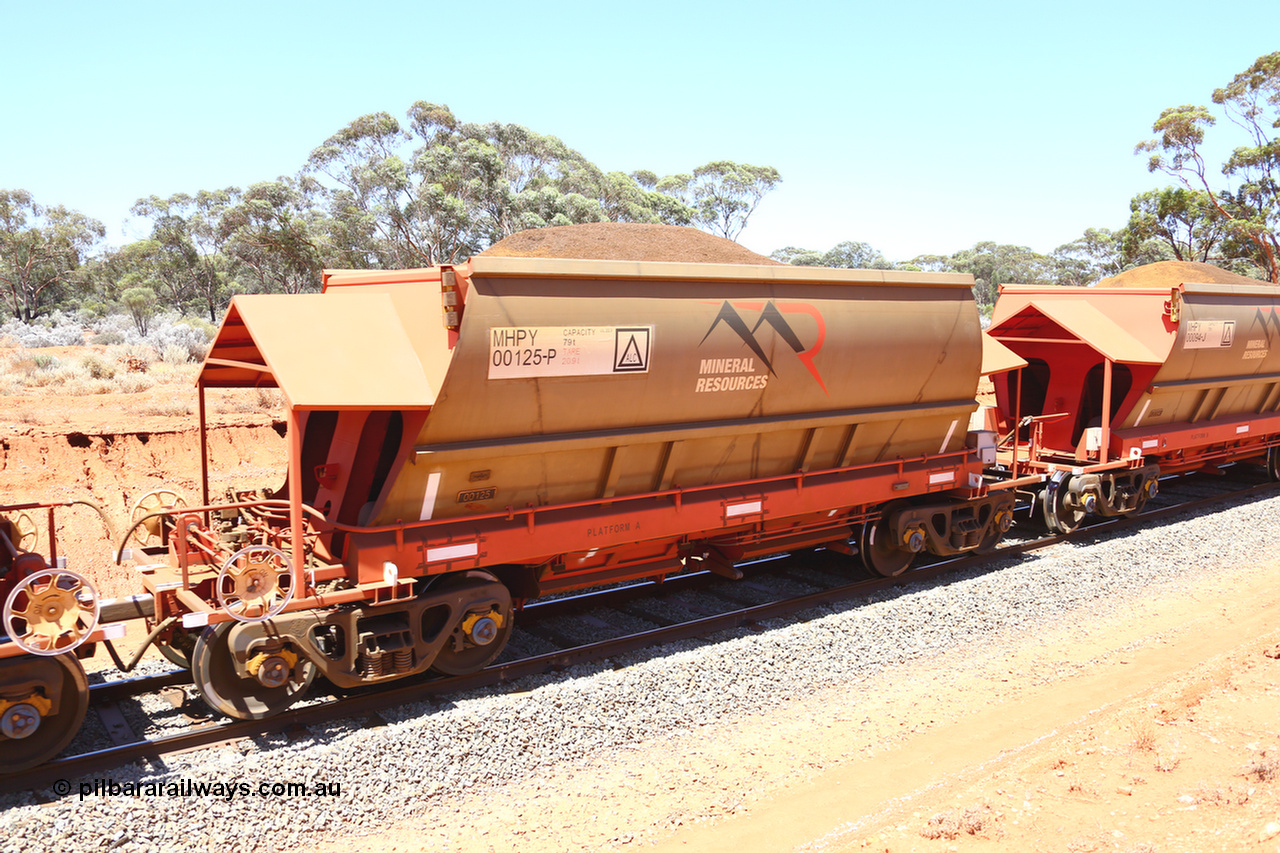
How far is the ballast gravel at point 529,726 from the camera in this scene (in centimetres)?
588

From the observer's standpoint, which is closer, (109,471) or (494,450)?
(494,450)

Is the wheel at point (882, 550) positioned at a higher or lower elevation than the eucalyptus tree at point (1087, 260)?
lower

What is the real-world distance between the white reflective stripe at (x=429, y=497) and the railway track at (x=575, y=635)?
1500 millimetres

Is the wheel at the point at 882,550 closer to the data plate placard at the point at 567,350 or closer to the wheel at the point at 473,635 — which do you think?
the data plate placard at the point at 567,350

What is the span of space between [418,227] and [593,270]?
3404cm

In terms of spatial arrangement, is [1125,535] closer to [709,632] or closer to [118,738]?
[709,632]

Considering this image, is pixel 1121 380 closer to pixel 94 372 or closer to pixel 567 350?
pixel 567 350

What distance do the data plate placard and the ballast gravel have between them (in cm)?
281

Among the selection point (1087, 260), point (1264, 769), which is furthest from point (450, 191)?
point (1087, 260)

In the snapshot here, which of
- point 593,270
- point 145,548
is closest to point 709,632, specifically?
point 593,270

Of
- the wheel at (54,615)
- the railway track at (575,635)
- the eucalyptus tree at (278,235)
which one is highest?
the eucalyptus tree at (278,235)

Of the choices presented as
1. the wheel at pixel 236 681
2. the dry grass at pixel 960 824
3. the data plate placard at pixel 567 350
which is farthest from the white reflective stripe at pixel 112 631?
the dry grass at pixel 960 824

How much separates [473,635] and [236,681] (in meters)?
1.94

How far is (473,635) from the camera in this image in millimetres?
7961
